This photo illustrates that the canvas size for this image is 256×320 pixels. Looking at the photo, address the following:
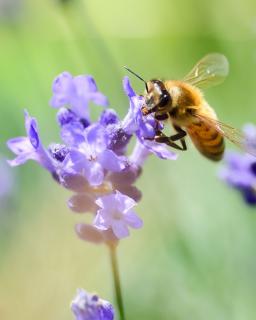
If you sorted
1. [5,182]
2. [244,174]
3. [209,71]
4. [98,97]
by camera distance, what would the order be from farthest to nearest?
[5,182]
[244,174]
[209,71]
[98,97]

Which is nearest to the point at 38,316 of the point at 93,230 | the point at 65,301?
the point at 65,301

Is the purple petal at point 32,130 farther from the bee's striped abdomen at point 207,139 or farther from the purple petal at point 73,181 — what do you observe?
the bee's striped abdomen at point 207,139

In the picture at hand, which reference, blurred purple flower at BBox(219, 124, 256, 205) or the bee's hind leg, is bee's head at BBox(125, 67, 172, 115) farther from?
blurred purple flower at BBox(219, 124, 256, 205)

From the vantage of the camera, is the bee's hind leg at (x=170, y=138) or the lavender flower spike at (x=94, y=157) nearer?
the lavender flower spike at (x=94, y=157)

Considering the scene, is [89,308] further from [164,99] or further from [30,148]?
[164,99]

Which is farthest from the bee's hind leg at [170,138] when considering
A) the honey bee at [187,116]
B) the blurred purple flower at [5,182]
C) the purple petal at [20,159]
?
the blurred purple flower at [5,182]

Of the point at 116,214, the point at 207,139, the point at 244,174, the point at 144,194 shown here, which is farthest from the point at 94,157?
the point at 144,194
